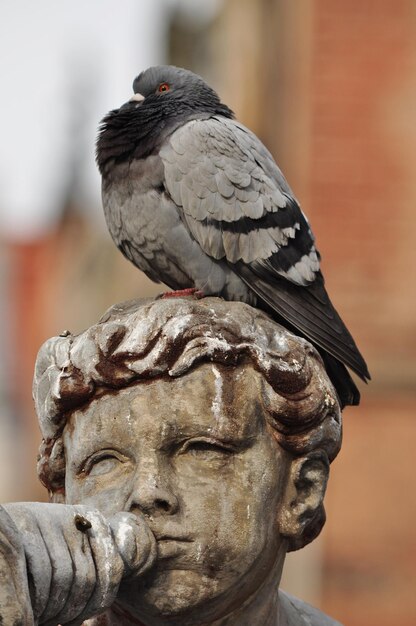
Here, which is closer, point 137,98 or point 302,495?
point 302,495

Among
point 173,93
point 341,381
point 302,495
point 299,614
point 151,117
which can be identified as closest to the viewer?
point 302,495

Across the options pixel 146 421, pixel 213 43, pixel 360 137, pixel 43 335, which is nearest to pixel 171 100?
pixel 146 421

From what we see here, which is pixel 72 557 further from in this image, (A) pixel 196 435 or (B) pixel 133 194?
(B) pixel 133 194

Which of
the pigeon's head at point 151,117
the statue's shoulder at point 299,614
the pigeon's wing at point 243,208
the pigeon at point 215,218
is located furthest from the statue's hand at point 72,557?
the pigeon's head at point 151,117

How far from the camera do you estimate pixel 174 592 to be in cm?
524

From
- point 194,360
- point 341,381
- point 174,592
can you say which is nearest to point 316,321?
point 341,381

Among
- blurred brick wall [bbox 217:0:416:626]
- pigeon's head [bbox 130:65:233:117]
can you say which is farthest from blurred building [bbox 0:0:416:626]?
pigeon's head [bbox 130:65:233:117]

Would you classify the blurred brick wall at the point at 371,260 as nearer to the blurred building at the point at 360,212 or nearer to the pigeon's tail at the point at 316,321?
the blurred building at the point at 360,212

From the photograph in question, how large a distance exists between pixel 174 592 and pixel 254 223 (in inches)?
63.3

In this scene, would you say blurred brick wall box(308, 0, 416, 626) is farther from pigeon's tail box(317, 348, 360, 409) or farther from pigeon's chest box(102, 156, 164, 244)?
pigeon's tail box(317, 348, 360, 409)

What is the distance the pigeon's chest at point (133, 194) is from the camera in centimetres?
682

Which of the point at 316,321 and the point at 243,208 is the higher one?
the point at 243,208

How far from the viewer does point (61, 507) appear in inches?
194

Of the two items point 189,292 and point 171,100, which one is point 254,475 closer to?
point 189,292
